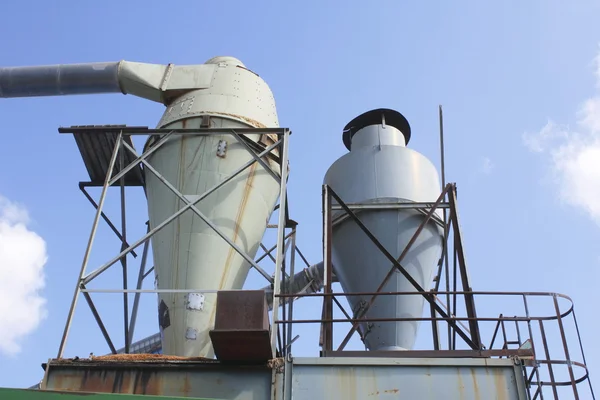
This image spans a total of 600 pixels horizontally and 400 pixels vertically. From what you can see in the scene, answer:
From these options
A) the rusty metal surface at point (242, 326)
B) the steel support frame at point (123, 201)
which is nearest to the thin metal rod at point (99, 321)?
the steel support frame at point (123, 201)

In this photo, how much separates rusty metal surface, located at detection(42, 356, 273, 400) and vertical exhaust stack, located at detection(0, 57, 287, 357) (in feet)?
4.77

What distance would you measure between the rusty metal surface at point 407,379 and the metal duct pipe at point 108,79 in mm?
5979

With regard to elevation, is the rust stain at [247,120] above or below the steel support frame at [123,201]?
above

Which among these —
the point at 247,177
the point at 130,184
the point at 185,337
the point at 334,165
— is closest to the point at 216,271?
the point at 185,337

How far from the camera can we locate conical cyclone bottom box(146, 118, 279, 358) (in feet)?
29.9

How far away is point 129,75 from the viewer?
38.5 ft

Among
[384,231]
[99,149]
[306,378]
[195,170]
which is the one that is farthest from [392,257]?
[99,149]

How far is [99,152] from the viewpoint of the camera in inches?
443

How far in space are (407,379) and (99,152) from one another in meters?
6.68

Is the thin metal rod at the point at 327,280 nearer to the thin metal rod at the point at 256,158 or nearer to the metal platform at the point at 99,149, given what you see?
the thin metal rod at the point at 256,158

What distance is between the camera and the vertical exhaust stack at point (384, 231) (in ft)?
35.9

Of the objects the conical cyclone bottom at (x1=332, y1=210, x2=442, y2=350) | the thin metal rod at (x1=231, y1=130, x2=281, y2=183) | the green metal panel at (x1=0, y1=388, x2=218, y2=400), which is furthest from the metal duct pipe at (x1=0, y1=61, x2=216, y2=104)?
the green metal panel at (x1=0, y1=388, x2=218, y2=400)

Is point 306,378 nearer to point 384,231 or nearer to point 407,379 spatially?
point 407,379

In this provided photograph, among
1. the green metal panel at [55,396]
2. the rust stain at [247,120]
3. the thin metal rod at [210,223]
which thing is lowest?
the green metal panel at [55,396]
